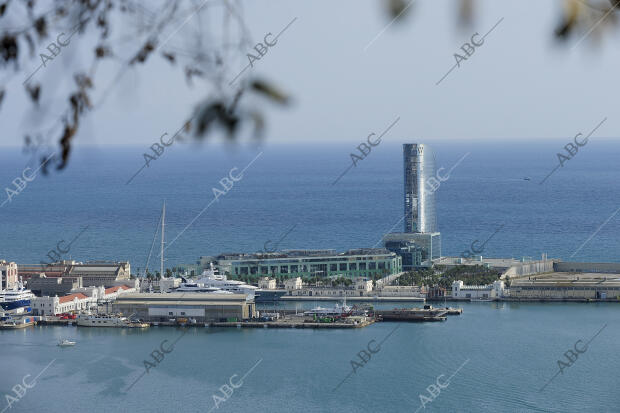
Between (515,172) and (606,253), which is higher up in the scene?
(515,172)

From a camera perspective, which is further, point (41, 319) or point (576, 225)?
point (576, 225)

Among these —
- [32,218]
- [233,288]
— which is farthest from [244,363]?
[32,218]

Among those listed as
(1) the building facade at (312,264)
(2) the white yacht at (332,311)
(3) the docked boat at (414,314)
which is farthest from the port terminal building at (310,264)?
(3) the docked boat at (414,314)

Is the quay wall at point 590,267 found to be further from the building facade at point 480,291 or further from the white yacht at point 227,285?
the white yacht at point 227,285

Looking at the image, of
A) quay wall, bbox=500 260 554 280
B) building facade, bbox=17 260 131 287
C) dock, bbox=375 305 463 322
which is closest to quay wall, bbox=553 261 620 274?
quay wall, bbox=500 260 554 280

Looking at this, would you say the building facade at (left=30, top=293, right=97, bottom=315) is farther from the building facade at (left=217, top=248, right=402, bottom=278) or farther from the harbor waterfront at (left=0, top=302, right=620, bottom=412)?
the building facade at (left=217, top=248, right=402, bottom=278)

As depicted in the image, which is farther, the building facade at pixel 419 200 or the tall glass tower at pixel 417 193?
the tall glass tower at pixel 417 193

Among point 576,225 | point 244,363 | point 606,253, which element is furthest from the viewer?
point 576,225

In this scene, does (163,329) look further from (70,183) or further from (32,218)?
(70,183)
